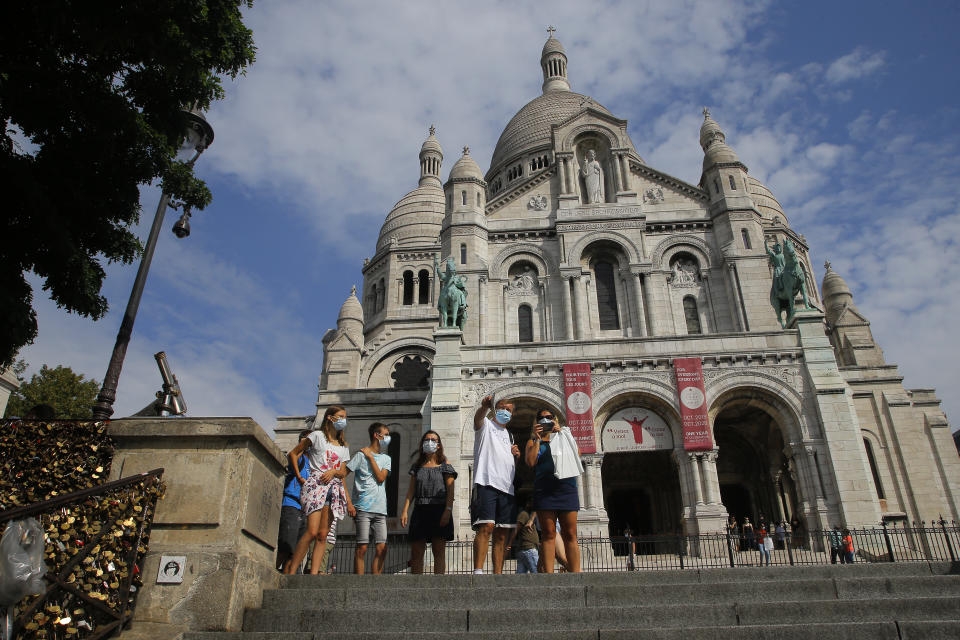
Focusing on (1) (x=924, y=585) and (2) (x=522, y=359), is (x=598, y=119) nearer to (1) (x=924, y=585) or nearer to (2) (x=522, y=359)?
(2) (x=522, y=359)

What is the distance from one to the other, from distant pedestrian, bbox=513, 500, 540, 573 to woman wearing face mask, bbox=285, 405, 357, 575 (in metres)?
2.54

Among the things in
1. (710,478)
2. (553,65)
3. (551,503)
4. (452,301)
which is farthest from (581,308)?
(553,65)

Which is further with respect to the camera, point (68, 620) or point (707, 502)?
point (707, 502)

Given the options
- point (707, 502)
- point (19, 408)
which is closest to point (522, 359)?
point (707, 502)

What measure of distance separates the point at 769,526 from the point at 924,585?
55.6 ft

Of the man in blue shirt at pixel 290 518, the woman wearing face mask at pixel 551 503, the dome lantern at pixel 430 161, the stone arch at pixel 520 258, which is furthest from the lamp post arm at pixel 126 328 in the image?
the dome lantern at pixel 430 161

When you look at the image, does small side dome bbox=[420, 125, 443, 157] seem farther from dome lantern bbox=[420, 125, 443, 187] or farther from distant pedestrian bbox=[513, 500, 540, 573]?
distant pedestrian bbox=[513, 500, 540, 573]

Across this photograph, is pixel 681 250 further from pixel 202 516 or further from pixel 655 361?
pixel 202 516

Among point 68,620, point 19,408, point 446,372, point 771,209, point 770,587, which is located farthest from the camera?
point 771,209

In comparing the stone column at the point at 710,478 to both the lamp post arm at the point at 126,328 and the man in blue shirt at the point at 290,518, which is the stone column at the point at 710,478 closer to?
the man in blue shirt at the point at 290,518

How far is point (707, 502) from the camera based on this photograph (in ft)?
62.1

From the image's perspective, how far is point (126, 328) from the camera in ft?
32.2

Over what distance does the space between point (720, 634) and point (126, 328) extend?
8.42m

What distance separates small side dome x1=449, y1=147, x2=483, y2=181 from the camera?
28666mm
